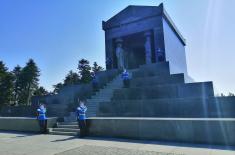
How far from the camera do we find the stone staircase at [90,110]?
12.9 metres

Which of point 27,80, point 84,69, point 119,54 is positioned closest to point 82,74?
point 84,69

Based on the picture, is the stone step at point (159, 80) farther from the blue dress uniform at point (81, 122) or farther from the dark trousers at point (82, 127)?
the dark trousers at point (82, 127)

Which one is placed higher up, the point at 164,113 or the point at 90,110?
the point at 90,110

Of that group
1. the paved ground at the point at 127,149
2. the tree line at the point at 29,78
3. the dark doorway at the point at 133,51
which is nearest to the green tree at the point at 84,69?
the tree line at the point at 29,78

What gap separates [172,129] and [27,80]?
54.8 m

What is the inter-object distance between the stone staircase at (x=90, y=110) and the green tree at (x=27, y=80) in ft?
137

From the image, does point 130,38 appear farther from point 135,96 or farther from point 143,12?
point 135,96

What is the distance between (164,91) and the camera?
15.6m

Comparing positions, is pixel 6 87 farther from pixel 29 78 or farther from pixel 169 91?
pixel 169 91

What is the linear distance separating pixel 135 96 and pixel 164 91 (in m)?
2.25

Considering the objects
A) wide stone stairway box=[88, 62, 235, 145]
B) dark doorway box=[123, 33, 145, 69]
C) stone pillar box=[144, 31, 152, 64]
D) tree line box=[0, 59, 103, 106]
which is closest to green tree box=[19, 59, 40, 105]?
tree line box=[0, 59, 103, 106]

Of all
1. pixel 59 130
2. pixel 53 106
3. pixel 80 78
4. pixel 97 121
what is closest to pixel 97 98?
pixel 53 106

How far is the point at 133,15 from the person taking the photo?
28.4 meters

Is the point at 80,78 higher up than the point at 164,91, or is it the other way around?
the point at 80,78
